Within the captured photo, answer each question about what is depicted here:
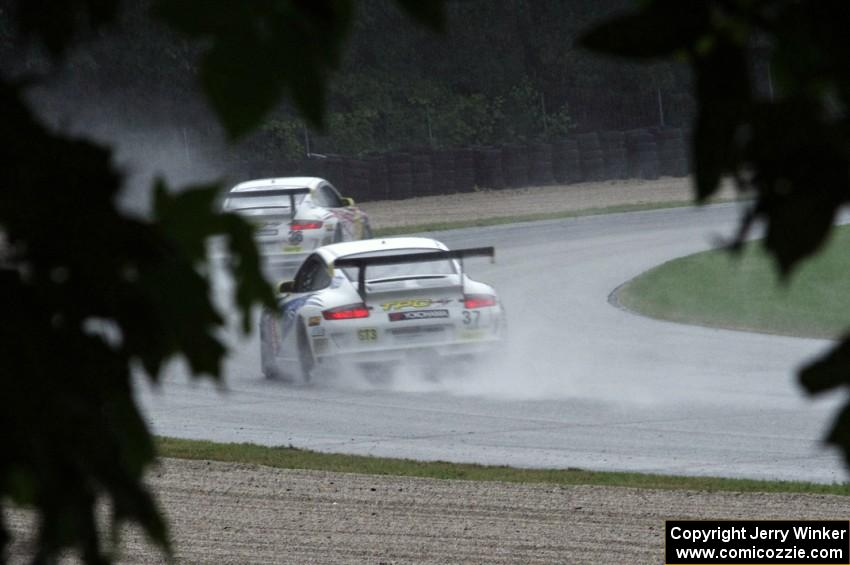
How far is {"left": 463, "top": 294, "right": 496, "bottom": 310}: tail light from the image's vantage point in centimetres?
1437

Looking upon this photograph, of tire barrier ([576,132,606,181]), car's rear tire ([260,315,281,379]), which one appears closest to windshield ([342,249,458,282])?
car's rear tire ([260,315,281,379])

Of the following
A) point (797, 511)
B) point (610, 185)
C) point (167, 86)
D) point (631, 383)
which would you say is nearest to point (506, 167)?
point (610, 185)

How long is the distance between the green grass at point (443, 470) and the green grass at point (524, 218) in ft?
76.9

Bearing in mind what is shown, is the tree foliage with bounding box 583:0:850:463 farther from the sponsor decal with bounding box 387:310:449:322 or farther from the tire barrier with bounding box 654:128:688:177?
the tire barrier with bounding box 654:128:688:177

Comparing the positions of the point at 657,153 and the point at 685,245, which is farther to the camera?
the point at 657,153

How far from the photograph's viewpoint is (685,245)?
29078mm

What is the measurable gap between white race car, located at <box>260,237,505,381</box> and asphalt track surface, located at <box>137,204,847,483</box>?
39 centimetres

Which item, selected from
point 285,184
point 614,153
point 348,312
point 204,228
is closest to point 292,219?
point 285,184

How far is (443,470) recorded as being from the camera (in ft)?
34.8

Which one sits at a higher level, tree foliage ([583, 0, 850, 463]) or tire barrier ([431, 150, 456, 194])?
tree foliage ([583, 0, 850, 463])

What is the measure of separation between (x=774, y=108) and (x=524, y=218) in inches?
1429

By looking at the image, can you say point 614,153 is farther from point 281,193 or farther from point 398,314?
point 398,314

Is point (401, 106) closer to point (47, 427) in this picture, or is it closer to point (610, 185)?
point (610, 185)

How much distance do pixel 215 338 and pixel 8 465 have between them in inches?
10.6
